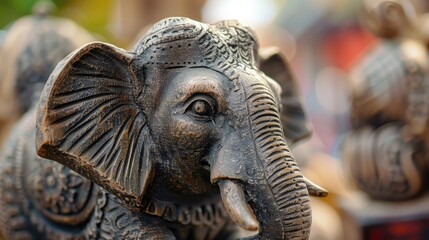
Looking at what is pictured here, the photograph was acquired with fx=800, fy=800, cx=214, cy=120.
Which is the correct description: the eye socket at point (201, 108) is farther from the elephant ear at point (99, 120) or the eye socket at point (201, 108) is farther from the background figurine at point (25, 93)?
the background figurine at point (25, 93)

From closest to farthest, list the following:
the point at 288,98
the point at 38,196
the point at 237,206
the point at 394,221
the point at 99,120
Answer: the point at 237,206
the point at 99,120
the point at 38,196
the point at 288,98
the point at 394,221

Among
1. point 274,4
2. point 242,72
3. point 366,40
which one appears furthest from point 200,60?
point 274,4

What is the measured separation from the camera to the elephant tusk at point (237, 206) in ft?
3.10

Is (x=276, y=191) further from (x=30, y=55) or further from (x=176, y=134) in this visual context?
(x=30, y=55)

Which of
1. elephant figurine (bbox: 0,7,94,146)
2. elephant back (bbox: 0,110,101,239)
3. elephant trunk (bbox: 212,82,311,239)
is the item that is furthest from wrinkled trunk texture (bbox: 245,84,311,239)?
elephant figurine (bbox: 0,7,94,146)

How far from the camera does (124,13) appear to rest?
8.98 feet

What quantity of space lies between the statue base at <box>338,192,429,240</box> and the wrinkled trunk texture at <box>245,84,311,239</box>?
2.71ft

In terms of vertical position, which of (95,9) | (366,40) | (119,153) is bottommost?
(119,153)

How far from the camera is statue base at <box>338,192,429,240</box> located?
1.78m

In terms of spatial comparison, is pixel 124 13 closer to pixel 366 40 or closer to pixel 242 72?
pixel 242 72

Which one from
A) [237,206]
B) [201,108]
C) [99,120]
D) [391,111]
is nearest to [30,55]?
[99,120]

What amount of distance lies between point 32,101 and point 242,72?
1.94 feet

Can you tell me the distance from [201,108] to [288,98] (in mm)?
372

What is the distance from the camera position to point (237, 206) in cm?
96
